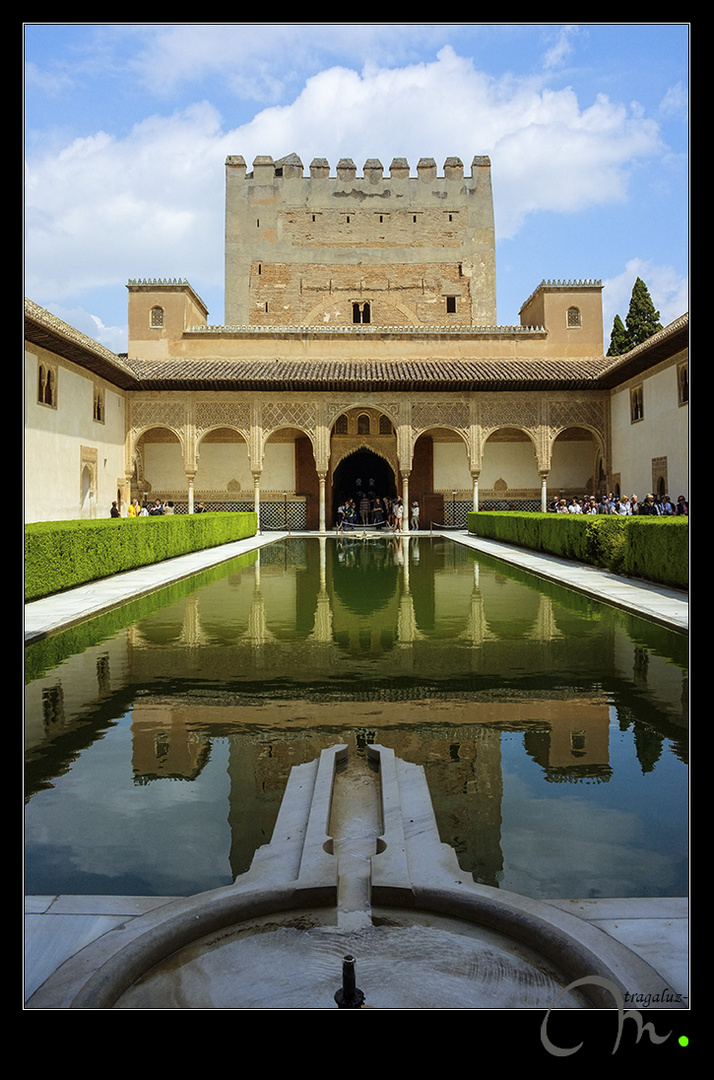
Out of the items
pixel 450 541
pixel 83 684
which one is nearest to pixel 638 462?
pixel 450 541

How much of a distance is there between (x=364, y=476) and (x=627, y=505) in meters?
12.3

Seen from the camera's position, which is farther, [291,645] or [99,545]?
[99,545]

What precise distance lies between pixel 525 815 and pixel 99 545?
954cm

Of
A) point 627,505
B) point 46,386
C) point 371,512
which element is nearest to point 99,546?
point 46,386

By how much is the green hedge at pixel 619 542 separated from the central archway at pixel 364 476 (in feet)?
43.1

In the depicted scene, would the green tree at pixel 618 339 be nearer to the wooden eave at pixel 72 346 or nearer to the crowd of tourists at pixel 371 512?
the crowd of tourists at pixel 371 512

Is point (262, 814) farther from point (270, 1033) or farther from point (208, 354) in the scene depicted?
point (208, 354)

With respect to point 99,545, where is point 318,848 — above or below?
below

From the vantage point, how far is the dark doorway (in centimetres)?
3067

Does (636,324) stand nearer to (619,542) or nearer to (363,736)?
(619,542)

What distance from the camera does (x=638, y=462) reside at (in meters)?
22.2

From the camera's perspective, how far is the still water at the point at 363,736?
2.71 metres

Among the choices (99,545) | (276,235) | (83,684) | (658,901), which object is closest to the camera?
(658,901)
